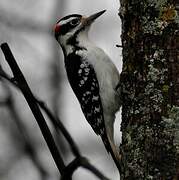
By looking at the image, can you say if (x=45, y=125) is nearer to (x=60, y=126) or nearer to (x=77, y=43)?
(x=60, y=126)

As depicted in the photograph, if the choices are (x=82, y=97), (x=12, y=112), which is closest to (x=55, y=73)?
(x=82, y=97)

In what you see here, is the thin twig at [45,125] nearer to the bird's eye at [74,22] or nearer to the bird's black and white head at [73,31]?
the bird's black and white head at [73,31]

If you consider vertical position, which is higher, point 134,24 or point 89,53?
point 134,24

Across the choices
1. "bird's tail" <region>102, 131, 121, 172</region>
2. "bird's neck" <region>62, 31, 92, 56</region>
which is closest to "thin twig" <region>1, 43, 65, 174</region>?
"bird's tail" <region>102, 131, 121, 172</region>

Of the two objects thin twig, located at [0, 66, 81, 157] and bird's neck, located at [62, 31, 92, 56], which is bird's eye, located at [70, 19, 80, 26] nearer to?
bird's neck, located at [62, 31, 92, 56]

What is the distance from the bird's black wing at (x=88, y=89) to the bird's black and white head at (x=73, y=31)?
0.46 feet

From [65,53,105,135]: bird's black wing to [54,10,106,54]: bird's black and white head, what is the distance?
0.14 meters

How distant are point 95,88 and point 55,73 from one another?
901 mm

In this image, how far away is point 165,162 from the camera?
6.68 feet

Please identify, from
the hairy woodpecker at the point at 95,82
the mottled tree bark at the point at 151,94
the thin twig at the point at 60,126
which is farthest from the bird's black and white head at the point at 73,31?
the thin twig at the point at 60,126

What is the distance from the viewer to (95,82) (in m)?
3.96

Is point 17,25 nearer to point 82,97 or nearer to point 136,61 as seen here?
point 82,97

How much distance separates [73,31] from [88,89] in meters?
0.60

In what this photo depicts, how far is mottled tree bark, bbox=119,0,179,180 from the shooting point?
206cm
